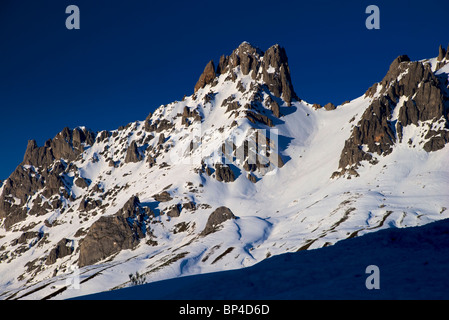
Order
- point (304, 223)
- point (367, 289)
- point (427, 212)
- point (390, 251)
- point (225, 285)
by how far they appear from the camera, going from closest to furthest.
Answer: point (367, 289)
point (225, 285)
point (390, 251)
point (427, 212)
point (304, 223)

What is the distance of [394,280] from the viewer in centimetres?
1770

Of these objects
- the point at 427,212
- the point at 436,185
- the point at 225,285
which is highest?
the point at 436,185

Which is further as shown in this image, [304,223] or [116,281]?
[304,223]

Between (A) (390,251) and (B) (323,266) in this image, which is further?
(A) (390,251)

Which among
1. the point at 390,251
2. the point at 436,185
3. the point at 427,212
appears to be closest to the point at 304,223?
the point at 427,212

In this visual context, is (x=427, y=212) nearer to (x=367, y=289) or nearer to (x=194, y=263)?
(x=194, y=263)

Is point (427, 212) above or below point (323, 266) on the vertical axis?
above

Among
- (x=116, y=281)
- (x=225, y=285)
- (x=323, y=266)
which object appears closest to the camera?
(x=225, y=285)
